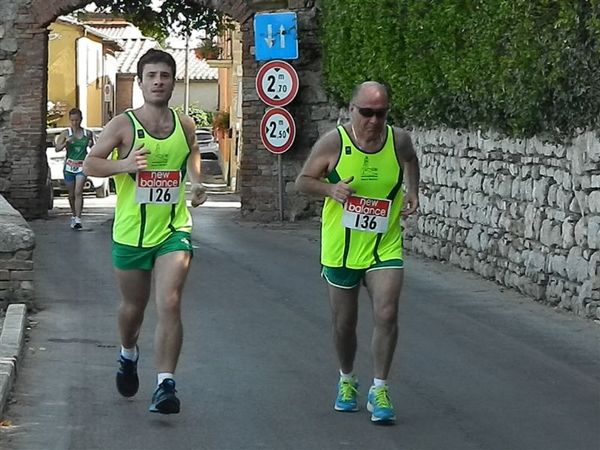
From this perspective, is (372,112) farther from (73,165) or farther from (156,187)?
(73,165)

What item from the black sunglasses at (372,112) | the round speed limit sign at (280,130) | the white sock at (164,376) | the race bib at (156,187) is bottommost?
the white sock at (164,376)

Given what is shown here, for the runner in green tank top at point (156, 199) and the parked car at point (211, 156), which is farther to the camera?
the parked car at point (211, 156)

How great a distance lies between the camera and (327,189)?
300 inches

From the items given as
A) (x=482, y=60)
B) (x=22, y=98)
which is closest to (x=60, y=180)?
(x=22, y=98)

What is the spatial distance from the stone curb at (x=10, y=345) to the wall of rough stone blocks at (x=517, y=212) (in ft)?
14.7

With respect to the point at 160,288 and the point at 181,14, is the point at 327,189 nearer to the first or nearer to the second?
the point at 160,288

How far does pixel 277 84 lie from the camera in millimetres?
22562

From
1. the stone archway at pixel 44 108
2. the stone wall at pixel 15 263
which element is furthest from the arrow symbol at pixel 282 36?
the stone wall at pixel 15 263

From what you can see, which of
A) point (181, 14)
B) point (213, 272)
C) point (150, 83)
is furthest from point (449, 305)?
point (181, 14)

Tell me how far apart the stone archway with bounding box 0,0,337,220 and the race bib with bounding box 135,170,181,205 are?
15869 millimetres

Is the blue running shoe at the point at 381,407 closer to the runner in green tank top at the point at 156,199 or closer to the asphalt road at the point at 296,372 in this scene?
the asphalt road at the point at 296,372

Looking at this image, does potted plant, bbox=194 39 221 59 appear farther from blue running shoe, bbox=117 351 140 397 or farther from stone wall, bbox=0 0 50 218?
blue running shoe, bbox=117 351 140 397

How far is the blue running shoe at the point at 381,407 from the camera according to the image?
752 cm

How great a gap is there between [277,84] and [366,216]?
49.6ft
